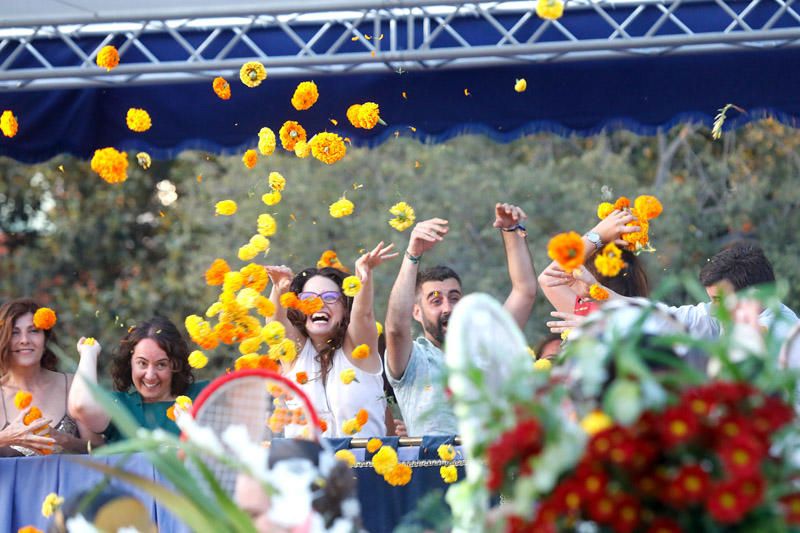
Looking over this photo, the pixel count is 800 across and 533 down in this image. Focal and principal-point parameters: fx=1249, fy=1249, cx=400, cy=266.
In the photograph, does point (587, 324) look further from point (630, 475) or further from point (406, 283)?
point (406, 283)

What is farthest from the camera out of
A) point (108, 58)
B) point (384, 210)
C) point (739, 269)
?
Answer: point (384, 210)

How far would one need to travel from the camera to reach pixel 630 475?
1.60 m

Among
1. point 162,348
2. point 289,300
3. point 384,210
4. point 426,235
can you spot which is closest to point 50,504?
point 162,348

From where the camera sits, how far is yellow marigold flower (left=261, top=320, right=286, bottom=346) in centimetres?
529

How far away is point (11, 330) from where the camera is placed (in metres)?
5.52

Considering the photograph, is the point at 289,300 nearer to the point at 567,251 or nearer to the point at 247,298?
the point at 247,298

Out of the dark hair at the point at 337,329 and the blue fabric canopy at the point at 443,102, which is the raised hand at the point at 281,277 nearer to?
the dark hair at the point at 337,329

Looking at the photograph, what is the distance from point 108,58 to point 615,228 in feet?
7.85

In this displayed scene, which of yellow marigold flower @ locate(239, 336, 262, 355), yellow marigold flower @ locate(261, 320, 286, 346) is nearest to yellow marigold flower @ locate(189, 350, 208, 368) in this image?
yellow marigold flower @ locate(239, 336, 262, 355)

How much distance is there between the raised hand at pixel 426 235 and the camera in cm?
530

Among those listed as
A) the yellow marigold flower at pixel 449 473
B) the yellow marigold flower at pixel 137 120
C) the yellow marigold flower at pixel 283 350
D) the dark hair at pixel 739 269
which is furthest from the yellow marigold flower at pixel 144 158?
the dark hair at pixel 739 269

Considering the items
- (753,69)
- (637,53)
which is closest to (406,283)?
(637,53)

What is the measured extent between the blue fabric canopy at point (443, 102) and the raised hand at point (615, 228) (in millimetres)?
872

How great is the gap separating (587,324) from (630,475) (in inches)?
15.3
